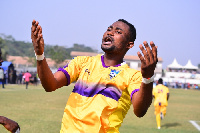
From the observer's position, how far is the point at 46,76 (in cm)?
366

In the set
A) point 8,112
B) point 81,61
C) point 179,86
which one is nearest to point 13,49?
point 179,86

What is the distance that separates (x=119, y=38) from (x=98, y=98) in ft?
2.60

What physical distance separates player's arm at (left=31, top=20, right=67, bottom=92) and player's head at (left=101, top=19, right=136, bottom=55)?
0.64 m

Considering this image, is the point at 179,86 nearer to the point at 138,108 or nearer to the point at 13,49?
the point at 138,108

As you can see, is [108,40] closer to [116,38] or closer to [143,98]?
[116,38]

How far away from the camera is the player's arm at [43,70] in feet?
11.0

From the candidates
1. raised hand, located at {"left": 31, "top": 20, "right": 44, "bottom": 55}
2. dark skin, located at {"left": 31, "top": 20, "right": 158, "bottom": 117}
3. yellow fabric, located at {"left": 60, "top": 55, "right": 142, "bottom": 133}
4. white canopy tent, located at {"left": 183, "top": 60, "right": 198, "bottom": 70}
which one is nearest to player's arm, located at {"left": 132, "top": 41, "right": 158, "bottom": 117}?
dark skin, located at {"left": 31, "top": 20, "right": 158, "bottom": 117}

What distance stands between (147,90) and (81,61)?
112 centimetres

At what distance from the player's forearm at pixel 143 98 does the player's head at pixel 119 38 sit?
2.47ft

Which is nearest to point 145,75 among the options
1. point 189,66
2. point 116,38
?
point 116,38

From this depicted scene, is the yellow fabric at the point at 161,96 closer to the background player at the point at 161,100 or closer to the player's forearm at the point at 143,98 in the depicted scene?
the background player at the point at 161,100

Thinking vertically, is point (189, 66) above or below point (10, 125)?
below

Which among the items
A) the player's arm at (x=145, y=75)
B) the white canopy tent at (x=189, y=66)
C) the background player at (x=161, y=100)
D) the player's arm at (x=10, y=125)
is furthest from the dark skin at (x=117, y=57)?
the white canopy tent at (x=189, y=66)

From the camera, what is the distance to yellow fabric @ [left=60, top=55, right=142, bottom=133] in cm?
382
